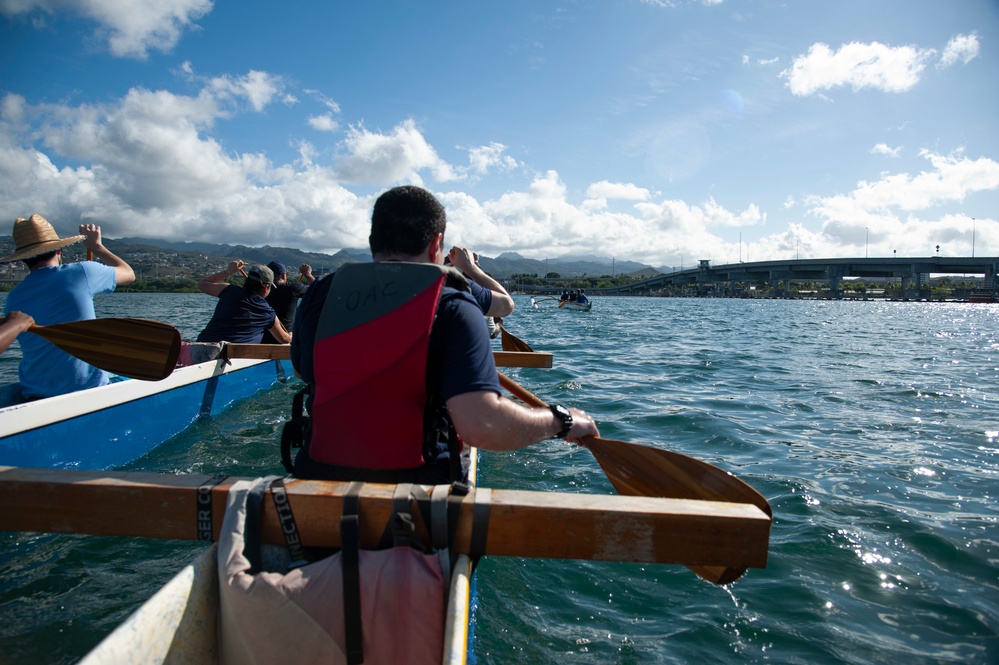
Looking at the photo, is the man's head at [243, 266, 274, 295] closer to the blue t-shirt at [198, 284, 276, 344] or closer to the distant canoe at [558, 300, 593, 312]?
the blue t-shirt at [198, 284, 276, 344]

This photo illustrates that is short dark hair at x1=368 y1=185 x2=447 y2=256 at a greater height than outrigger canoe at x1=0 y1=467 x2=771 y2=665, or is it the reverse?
short dark hair at x1=368 y1=185 x2=447 y2=256

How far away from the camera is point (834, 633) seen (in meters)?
2.94

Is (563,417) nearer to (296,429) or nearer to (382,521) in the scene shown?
(382,521)

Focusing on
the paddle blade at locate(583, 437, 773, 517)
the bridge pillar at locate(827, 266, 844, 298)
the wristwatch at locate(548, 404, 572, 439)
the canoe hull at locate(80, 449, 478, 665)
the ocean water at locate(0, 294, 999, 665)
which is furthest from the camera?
the bridge pillar at locate(827, 266, 844, 298)

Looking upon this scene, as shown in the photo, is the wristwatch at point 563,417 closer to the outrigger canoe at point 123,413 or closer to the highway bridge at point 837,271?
the outrigger canoe at point 123,413

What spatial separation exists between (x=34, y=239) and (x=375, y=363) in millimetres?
4028

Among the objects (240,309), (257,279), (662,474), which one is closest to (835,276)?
(257,279)

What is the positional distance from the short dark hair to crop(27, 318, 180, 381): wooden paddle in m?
1.81

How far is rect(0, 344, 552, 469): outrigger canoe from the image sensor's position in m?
3.88

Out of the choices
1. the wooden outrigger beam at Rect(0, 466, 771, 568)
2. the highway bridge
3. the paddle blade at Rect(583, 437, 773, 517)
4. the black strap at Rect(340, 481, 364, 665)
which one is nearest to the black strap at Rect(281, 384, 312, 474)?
the wooden outrigger beam at Rect(0, 466, 771, 568)

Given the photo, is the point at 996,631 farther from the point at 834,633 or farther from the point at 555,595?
the point at 555,595

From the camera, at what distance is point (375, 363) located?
6.46ft

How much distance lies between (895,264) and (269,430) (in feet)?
357

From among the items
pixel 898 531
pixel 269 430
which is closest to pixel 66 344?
pixel 269 430
